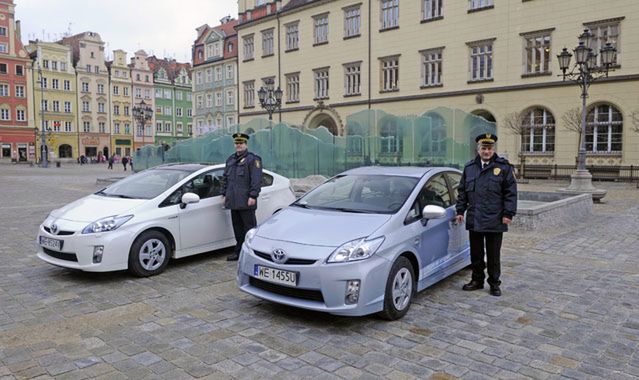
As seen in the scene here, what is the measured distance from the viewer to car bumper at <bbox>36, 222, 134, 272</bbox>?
6152 millimetres

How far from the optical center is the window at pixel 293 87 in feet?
135

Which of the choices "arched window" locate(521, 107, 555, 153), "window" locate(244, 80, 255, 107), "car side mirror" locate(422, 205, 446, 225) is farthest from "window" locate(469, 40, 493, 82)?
"car side mirror" locate(422, 205, 446, 225)

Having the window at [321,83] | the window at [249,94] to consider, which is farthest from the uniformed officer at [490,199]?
the window at [249,94]

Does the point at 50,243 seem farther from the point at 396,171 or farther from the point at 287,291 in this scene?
the point at 396,171

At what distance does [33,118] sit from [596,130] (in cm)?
6737

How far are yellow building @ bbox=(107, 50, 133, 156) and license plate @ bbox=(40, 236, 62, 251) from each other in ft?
249

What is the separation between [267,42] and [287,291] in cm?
4138

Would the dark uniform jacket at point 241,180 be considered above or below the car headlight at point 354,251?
Result: above

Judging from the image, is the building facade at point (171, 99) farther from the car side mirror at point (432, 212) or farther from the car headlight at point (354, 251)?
the car headlight at point (354, 251)

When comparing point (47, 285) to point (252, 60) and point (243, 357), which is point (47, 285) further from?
point (252, 60)

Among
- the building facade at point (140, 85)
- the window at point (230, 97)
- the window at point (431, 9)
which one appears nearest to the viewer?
the window at point (431, 9)

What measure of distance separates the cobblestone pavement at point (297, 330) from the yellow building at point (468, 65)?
586 inches

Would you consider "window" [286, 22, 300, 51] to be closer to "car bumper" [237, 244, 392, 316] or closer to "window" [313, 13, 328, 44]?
"window" [313, 13, 328, 44]

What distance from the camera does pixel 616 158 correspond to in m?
26.0
